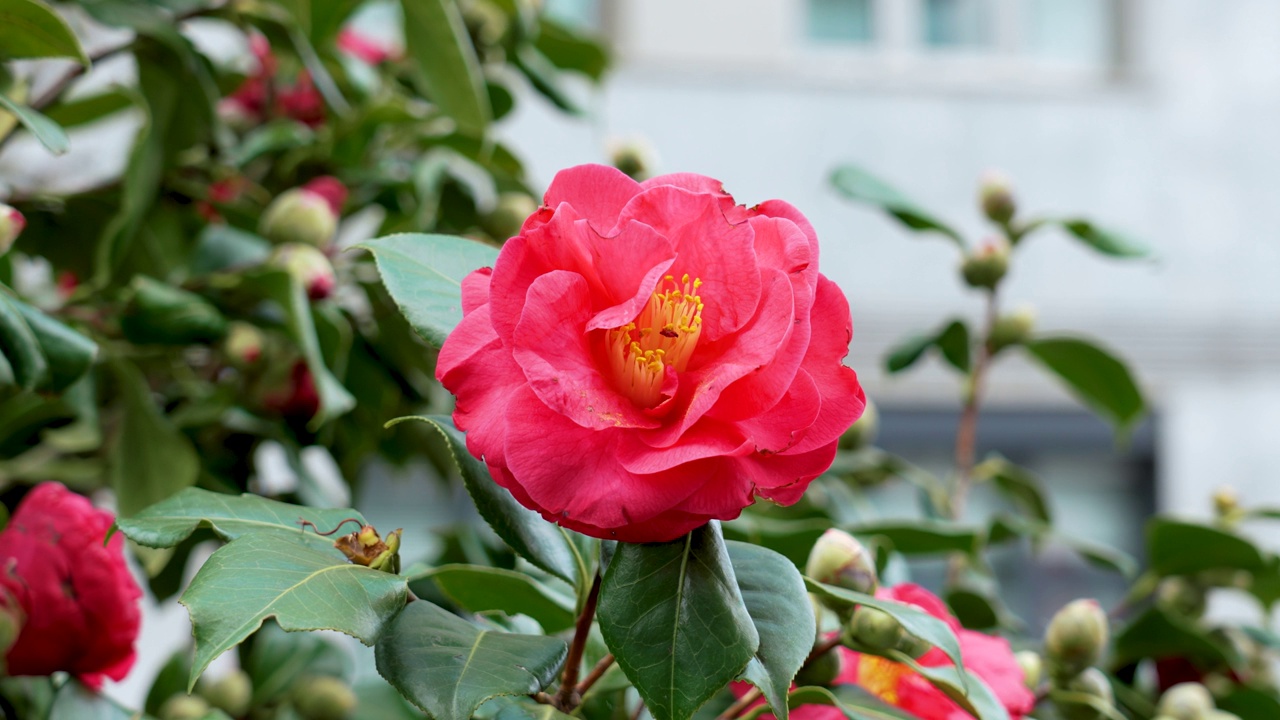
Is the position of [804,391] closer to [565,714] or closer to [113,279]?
[565,714]

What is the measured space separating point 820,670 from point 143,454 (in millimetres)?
423

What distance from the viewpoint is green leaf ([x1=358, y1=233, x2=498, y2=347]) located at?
388 millimetres

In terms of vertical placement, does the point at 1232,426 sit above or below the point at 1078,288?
below

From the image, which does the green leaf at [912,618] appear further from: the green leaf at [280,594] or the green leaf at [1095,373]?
Answer: the green leaf at [1095,373]

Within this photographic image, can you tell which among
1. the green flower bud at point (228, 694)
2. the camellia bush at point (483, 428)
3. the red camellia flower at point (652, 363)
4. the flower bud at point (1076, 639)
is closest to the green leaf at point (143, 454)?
the camellia bush at point (483, 428)

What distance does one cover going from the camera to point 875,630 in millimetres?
411

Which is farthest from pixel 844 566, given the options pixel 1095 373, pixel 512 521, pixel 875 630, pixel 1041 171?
pixel 1041 171

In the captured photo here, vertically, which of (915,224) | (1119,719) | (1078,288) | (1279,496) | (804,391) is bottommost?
(1279,496)

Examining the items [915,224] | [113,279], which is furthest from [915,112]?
[113,279]

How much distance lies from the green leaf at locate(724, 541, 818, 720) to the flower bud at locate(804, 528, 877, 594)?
0.07m

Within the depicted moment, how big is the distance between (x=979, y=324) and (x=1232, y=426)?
91cm

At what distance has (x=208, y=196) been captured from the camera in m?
0.80

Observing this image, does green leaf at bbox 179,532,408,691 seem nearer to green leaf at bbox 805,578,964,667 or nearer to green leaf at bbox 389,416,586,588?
green leaf at bbox 389,416,586,588

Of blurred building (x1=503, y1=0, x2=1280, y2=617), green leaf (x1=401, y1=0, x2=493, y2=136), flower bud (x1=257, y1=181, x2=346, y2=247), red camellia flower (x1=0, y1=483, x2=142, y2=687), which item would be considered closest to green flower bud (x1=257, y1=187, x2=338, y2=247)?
flower bud (x1=257, y1=181, x2=346, y2=247)
